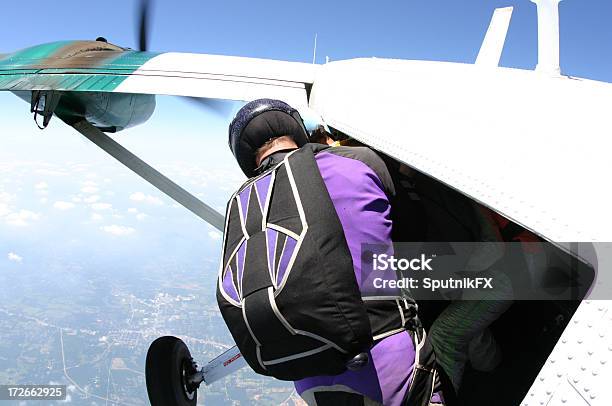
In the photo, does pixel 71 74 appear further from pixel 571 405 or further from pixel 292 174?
A: pixel 571 405

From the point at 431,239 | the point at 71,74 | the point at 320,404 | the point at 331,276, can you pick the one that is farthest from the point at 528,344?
the point at 71,74

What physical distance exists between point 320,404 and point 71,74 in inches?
168

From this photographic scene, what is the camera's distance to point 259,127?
193 centimetres

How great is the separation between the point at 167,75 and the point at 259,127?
2708 millimetres

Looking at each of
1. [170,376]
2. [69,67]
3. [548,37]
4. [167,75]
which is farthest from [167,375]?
[548,37]

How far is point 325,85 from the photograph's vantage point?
3.49 metres

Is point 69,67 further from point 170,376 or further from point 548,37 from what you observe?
point 548,37

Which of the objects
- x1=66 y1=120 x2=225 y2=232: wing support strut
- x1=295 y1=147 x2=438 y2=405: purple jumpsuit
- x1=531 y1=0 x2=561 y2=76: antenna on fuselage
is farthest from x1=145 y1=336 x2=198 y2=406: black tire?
x1=531 y1=0 x2=561 y2=76: antenna on fuselage

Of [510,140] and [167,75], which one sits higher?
[510,140]

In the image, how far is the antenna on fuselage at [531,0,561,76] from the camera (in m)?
3.45

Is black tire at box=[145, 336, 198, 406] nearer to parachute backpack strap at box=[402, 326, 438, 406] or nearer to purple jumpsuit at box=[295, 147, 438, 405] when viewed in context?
purple jumpsuit at box=[295, 147, 438, 405]

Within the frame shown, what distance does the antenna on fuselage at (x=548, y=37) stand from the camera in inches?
136

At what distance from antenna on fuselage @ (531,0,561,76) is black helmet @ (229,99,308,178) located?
248 cm

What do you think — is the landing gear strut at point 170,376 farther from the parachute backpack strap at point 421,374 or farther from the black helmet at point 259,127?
the parachute backpack strap at point 421,374
